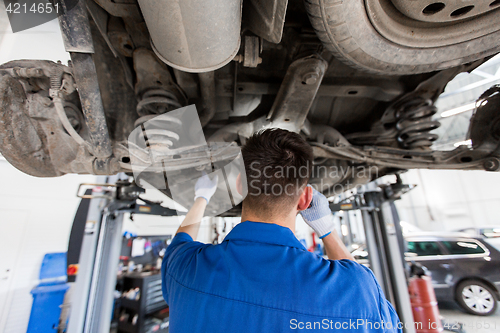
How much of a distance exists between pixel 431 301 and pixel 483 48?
2702 millimetres

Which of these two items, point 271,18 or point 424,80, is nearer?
point 271,18

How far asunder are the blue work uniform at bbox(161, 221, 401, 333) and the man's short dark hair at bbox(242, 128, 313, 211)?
0.11 m

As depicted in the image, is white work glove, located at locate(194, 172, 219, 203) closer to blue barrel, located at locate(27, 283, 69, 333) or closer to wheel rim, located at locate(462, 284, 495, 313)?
blue barrel, located at locate(27, 283, 69, 333)

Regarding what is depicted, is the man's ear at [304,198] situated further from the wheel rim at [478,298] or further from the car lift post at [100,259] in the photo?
the wheel rim at [478,298]

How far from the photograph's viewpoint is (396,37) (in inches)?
33.9

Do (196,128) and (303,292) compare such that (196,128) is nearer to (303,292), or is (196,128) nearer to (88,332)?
(303,292)

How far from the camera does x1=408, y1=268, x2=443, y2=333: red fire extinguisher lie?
97.0 inches

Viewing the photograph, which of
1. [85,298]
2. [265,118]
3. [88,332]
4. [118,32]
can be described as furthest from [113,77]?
[88,332]

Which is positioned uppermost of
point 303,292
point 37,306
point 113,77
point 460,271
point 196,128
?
point 113,77

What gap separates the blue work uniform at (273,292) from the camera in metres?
0.55

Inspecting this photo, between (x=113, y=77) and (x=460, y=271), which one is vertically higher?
(x=113, y=77)

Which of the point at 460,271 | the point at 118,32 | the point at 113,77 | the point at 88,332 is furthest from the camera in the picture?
the point at 460,271

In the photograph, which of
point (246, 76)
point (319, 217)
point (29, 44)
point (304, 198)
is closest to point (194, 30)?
point (304, 198)

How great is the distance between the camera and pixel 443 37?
886 millimetres
